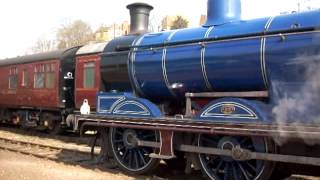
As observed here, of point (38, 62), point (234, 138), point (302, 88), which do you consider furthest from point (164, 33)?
point (38, 62)

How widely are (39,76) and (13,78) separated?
10.2ft

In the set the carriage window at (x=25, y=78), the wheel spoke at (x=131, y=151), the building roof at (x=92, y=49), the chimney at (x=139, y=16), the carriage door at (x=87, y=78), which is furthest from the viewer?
the carriage window at (x=25, y=78)

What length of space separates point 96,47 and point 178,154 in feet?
27.1

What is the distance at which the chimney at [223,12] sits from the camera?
912cm

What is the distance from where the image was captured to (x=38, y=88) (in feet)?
66.6

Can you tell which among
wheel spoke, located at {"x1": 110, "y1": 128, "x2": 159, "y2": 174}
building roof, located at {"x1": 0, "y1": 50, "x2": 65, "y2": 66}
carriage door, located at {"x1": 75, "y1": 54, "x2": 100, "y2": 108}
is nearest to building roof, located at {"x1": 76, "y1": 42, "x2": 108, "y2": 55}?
carriage door, located at {"x1": 75, "y1": 54, "x2": 100, "y2": 108}

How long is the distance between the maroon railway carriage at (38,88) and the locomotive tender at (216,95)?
7.73m

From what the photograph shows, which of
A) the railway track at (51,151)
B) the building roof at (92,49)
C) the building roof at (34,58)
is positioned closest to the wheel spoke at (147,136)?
the railway track at (51,151)

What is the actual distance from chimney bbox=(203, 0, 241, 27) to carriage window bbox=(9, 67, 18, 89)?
1504 cm

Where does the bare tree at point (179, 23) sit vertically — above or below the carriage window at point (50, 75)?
above

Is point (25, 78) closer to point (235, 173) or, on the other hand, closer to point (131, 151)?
point (131, 151)

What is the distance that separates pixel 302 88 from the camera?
711 cm

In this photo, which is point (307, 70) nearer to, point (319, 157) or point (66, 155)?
point (319, 157)

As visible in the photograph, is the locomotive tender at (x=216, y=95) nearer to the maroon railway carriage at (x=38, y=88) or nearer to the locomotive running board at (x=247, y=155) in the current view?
the locomotive running board at (x=247, y=155)
